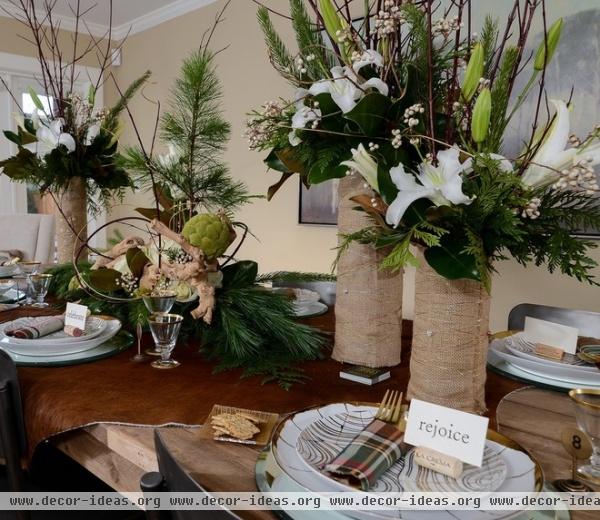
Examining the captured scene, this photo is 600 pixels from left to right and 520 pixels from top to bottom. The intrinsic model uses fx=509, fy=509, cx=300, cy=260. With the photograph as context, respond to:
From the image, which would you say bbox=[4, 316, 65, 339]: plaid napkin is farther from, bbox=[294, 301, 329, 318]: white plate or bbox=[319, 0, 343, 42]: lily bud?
bbox=[319, 0, 343, 42]: lily bud

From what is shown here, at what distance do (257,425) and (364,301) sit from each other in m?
0.37

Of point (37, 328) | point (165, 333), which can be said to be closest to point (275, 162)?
point (165, 333)

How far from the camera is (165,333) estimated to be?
3.18 ft

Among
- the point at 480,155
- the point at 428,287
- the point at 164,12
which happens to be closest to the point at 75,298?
the point at 428,287

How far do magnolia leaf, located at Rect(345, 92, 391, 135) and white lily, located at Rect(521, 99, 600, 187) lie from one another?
240mm

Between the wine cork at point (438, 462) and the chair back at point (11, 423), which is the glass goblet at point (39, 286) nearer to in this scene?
the chair back at point (11, 423)

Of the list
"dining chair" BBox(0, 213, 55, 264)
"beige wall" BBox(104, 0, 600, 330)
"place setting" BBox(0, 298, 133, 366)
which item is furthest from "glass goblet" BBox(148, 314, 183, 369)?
"dining chair" BBox(0, 213, 55, 264)

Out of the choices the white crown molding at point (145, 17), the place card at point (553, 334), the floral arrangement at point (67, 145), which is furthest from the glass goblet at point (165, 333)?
the white crown molding at point (145, 17)

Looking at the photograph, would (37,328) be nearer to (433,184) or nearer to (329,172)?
(329,172)

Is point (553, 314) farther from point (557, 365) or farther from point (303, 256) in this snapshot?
point (303, 256)

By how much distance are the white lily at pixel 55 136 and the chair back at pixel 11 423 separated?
105cm

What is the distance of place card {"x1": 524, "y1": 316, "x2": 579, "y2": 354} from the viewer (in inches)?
39.6

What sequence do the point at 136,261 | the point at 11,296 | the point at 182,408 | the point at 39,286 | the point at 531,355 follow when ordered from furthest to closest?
the point at 11,296, the point at 39,286, the point at 136,261, the point at 531,355, the point at 182,408

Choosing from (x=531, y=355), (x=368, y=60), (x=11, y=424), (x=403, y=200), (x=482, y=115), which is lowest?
(x=11, y=424)
